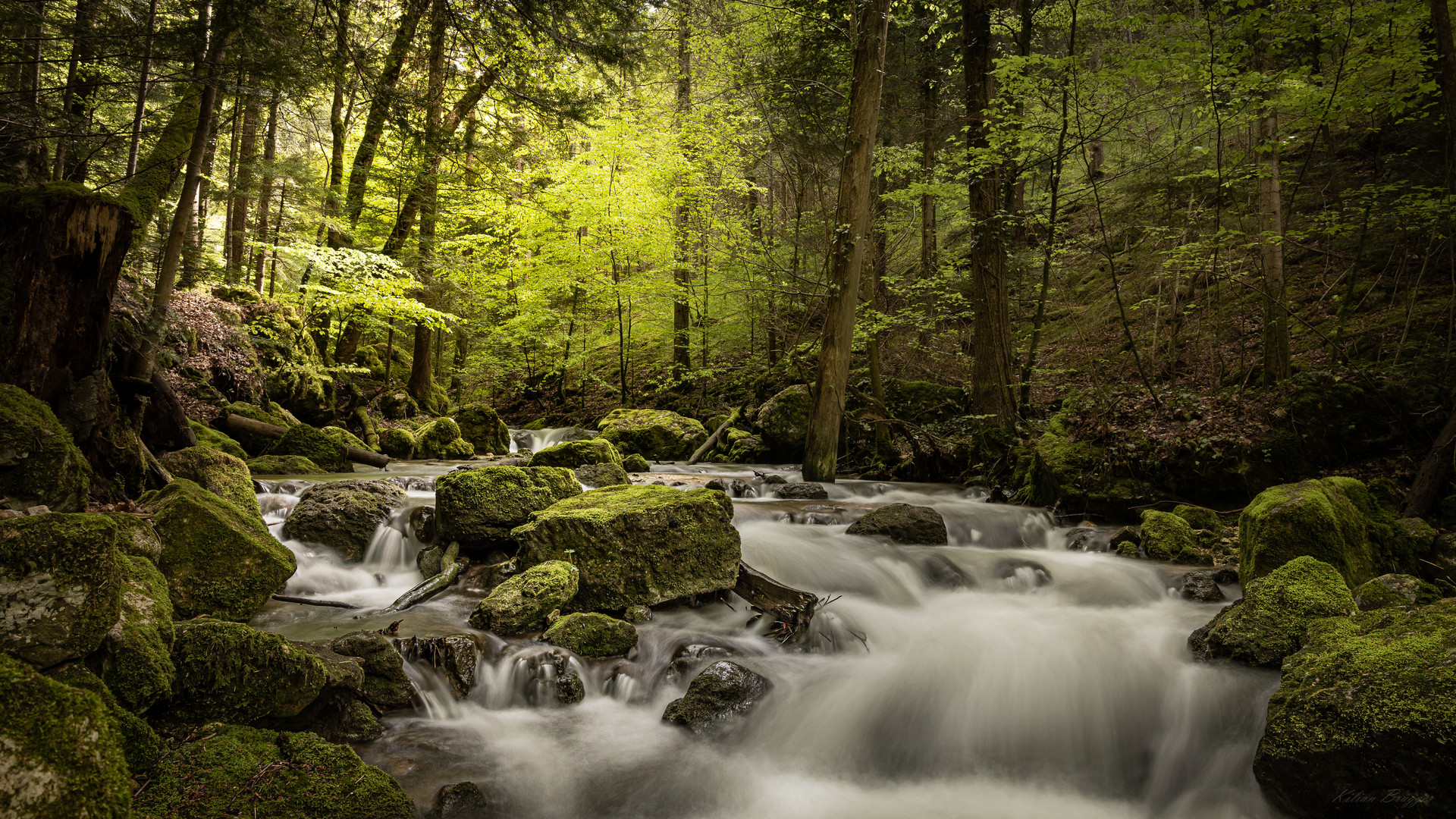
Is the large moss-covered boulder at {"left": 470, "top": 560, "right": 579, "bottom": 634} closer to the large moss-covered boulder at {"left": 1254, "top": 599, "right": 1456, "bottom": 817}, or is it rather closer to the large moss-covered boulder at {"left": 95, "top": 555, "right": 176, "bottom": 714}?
the large moss-covered boulder at {"left": 95, "top": 555, "right": 176, "bottom": 714}

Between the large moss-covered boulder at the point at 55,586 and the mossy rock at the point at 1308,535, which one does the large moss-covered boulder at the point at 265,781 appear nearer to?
the large moss-covered boulder at the point at 55,586

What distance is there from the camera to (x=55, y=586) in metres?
2.44

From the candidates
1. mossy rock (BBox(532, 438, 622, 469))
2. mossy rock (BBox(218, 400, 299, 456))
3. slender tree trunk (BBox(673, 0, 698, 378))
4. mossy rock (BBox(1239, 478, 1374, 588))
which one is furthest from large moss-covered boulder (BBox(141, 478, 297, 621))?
slender tree trunk (BBox(673, 0, 698, 378))

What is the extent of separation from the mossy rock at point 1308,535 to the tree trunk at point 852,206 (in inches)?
204

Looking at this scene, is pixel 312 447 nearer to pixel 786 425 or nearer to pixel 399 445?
pixel 399 445

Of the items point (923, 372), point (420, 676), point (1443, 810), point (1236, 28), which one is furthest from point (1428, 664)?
point (923, 372)

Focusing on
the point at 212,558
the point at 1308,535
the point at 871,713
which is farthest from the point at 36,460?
the point at 1308,535

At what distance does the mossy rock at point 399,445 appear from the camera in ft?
45.1

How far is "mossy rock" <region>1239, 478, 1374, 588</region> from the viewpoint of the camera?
5.12 metres

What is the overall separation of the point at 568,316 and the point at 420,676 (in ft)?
53.4

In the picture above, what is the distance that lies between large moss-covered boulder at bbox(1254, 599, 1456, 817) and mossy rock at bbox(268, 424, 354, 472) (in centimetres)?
1180

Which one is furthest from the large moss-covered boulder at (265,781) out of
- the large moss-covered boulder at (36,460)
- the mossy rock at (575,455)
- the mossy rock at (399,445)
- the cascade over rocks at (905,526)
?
the mossy rock at (399,445)

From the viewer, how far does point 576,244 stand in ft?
60.8

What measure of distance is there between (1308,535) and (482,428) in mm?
14952
